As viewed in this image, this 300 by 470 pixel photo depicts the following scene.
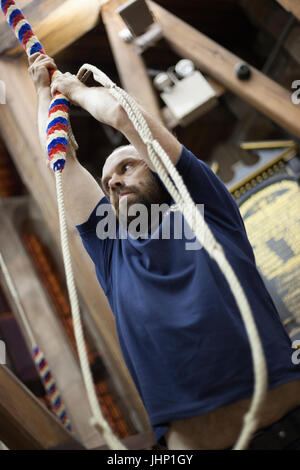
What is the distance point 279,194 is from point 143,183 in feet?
5.05

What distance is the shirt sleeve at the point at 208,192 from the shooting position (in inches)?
31.0

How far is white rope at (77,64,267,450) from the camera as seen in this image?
1.56 feet

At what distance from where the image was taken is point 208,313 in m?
0.68

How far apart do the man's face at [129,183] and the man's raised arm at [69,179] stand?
0.05m

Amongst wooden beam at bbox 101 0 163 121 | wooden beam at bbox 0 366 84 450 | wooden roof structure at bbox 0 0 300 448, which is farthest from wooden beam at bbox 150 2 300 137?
wooden beam at bbox 0 366 84 450

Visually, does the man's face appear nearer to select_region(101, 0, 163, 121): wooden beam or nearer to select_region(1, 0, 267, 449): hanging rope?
select_region(1, 0, 267, 449): hanging rope

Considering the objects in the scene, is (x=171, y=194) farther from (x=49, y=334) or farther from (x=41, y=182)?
(x=49, y=334)

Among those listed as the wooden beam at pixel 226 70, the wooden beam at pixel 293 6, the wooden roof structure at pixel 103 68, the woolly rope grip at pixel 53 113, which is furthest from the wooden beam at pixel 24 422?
the wooden beam at pixel 293 6

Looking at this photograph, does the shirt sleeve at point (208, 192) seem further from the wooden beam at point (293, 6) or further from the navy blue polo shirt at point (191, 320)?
the wooden beam at point (293, 6)

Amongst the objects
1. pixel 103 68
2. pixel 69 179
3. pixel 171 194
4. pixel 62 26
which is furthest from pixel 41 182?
pixel 103 68

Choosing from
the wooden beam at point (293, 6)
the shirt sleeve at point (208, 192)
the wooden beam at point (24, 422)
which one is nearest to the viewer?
the shirt sleeve at point (208, 192)

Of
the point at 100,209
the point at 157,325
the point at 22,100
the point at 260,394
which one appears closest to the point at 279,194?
the point at 22,100

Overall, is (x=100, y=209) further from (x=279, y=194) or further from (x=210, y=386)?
(x=279, y=194)

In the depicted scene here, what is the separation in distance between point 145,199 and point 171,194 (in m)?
0.21
